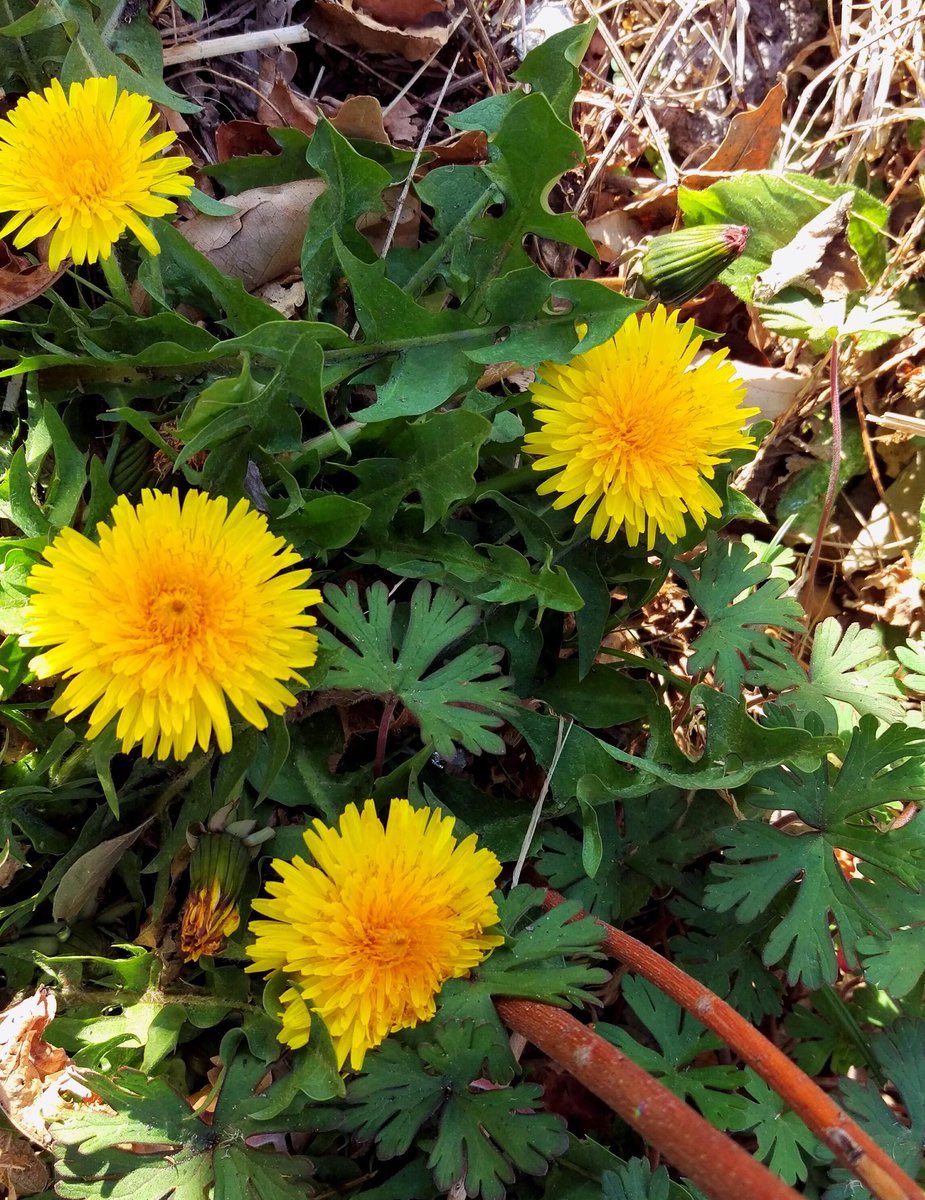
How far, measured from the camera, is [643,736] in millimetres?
1786

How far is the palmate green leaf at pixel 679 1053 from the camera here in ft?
4.61

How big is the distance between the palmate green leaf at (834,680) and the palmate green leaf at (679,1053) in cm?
56

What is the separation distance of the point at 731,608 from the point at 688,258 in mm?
625

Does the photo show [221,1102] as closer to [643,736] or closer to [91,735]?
[91,735]

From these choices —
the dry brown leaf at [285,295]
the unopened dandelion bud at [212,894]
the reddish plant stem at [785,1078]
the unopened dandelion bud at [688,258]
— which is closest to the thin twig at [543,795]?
the reddish plant stem at [785,1078]

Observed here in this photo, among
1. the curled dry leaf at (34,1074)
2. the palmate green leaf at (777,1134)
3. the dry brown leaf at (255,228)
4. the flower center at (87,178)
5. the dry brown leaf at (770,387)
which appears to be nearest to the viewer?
the flower center at (87,178)

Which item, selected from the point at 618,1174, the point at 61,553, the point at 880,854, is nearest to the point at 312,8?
the point at 61,553

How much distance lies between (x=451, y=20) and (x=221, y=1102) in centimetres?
212

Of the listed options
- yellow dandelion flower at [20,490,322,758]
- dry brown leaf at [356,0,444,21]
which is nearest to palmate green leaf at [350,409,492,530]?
yellow dandelion flower at [20,490,322,758]

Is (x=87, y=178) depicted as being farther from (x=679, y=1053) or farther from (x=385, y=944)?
(x=679, y=1053)

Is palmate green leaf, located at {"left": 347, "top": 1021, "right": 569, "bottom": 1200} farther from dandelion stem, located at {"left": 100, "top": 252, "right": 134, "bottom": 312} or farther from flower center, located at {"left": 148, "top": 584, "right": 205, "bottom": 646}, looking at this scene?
dandelion stem, located at {"left": 100, "top": 252, "right": 134, "bottom": 312}

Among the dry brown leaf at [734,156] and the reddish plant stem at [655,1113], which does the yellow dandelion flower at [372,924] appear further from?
the dry brown leaf at [734,156]

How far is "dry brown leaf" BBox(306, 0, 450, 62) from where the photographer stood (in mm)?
1809

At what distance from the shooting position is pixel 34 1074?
1383mm
